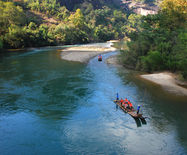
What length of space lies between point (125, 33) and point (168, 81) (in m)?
162

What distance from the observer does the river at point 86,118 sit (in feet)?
59.4

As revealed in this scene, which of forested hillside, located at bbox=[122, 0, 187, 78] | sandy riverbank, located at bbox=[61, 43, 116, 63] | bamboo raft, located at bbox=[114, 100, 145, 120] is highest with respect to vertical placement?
forested hillside, located at bbox=[122, 0, 187, 78]

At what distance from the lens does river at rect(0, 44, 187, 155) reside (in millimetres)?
18109

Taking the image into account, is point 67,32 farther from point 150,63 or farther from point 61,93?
point 61,93

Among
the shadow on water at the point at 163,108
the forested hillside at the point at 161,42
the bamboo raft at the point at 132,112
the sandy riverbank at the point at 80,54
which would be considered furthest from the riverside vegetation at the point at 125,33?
the bamboo raft at the point at 132,112

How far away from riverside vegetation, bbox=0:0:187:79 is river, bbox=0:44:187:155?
331 inches

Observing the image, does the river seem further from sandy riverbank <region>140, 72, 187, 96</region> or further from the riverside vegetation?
the riverside vegetation

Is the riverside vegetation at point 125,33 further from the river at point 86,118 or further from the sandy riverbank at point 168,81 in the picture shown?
the river at point 86,118

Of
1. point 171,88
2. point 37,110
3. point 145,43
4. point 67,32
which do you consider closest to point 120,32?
point 67,32

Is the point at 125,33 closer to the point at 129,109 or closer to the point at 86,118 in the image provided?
the point at 129,109

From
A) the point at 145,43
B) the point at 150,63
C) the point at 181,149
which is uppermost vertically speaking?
the point at 145,43

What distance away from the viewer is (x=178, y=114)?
80.8 ft

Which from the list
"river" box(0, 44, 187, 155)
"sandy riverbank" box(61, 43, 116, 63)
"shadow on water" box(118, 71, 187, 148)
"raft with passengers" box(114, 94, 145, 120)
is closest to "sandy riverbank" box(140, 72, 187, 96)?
"shadow on water" box(118, 71, 187, 148)

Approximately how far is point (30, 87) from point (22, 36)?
6270 centimetres
